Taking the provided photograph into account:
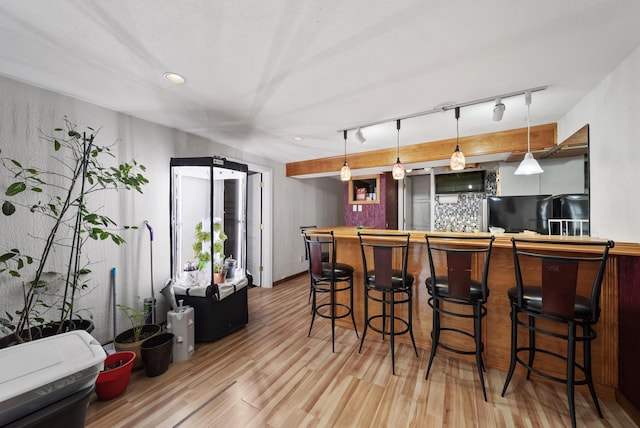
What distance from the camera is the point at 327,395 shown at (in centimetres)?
183

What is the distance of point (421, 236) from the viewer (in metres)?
2.37

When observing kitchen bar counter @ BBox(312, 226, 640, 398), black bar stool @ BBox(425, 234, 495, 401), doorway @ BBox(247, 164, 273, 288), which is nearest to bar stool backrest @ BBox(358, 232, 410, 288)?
kitchen bar counter @ BBox(312, 226, 640, 398)

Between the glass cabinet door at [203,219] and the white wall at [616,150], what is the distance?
331 cm

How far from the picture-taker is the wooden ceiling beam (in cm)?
297

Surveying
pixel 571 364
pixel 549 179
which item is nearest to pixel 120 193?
pixel 571 364

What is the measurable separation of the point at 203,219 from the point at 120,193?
2.66ft

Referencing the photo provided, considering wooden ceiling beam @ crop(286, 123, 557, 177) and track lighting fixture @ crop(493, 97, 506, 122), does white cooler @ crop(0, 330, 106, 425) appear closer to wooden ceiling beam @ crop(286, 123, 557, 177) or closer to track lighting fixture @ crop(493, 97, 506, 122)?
track lighting fixture @ crop(493, 97, 506, 122)

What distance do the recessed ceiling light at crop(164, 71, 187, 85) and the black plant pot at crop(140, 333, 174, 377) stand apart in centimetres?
216

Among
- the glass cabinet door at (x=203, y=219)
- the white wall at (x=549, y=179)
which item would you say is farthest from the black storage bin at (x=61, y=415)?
the white wall at (x=549, y=179)

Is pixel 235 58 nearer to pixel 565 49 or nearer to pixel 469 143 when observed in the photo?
pixel 565 49

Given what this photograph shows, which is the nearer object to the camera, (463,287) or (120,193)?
(463,287)

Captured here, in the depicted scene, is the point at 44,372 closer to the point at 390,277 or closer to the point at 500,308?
the point at 390,277

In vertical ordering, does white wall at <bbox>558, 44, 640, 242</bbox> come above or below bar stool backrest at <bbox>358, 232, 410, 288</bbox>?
above

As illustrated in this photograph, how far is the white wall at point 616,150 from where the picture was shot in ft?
5.33
